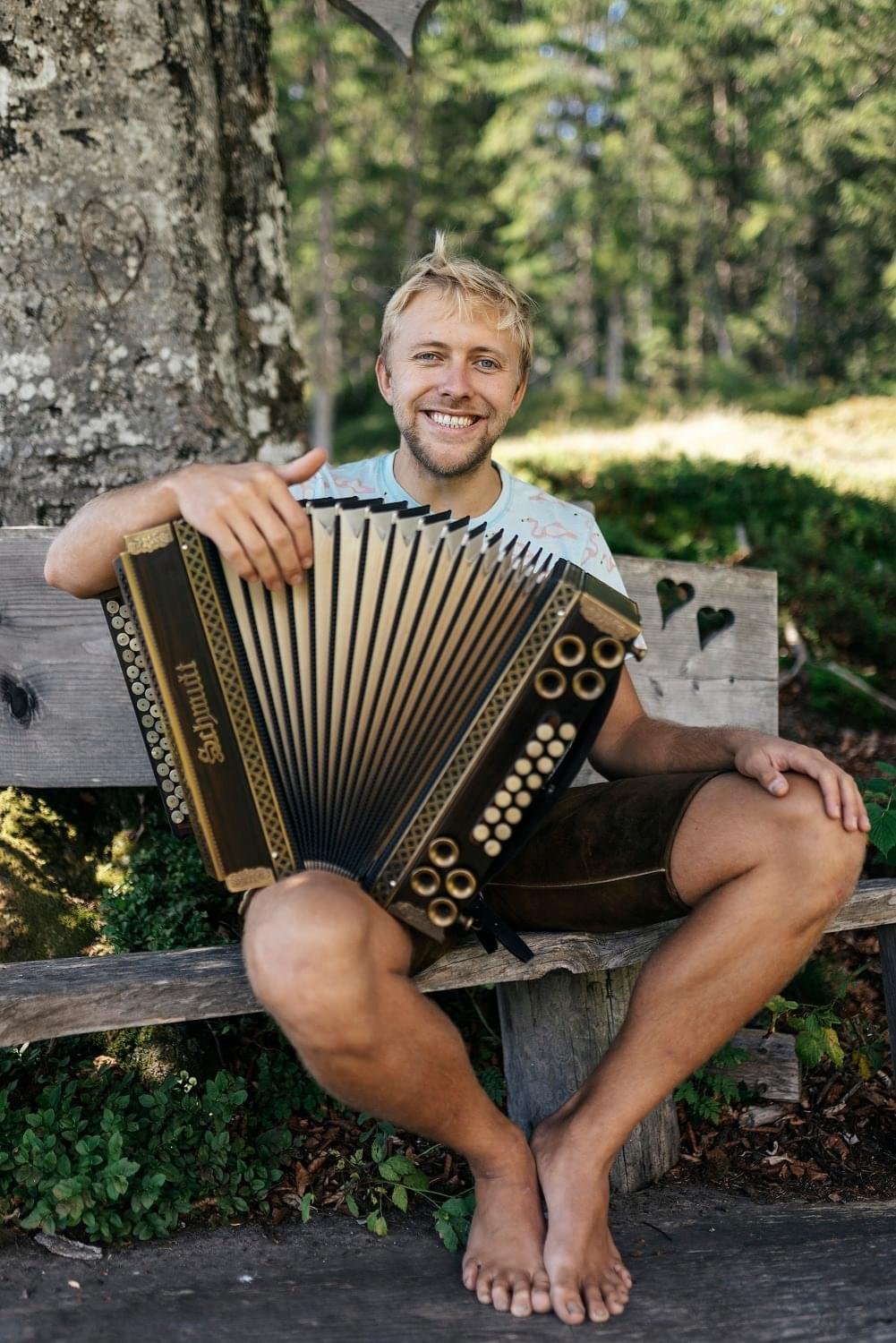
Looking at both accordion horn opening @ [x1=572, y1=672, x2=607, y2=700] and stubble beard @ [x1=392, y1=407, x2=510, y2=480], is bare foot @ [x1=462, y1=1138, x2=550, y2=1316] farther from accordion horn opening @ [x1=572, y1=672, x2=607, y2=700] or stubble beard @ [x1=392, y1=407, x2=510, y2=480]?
stubble beard @ [x1=392, y1=407, x2=510, y2=480]

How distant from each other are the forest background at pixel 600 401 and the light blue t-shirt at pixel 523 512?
0.67 m

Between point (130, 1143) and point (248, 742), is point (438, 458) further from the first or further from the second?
point (130, 1143)

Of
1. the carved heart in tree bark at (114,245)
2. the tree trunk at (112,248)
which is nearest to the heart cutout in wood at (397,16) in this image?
the tree trunk at (112,248)

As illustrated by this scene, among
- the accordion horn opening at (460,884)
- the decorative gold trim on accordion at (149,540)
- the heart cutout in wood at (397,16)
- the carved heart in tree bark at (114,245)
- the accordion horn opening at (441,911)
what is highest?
the heart cutout in wood at (397,16)

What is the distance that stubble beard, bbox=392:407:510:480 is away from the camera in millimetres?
2512

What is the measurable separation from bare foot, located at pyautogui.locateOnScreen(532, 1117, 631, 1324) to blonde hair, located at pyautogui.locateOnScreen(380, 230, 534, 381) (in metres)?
1.73

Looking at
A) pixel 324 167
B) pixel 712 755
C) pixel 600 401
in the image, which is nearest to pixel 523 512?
pixel 712 755

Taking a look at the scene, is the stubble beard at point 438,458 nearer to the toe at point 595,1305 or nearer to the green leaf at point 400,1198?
the green leaf at point 400,1198

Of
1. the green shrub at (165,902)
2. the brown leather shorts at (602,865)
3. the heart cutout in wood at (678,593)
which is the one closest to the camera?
the brown leather shorts at (602,865)

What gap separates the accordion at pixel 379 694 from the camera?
1854 mm

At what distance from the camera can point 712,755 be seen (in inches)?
91.7

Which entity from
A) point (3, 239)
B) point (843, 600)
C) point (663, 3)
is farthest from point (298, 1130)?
point (663, 3)

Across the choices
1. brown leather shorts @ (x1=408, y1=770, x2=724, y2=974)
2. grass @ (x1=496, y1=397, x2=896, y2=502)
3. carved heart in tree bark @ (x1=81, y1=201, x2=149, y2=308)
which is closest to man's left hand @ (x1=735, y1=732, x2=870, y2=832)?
brown leather shorts @ (x1=408, y1=770, x2=724, y2=974)

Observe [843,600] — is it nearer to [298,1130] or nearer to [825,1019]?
[825,1019]
